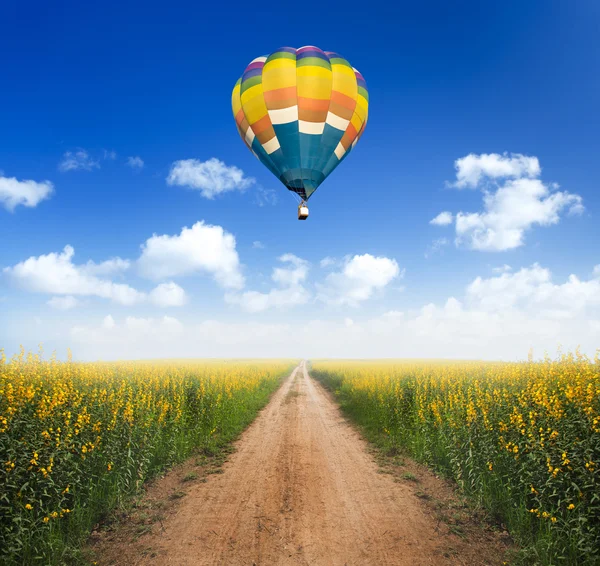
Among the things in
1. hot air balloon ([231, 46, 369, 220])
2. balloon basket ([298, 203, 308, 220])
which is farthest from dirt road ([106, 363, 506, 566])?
hot air balloon ([231, 46, 369, 220])

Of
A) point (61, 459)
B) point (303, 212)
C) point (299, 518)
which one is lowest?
point (299, 518)

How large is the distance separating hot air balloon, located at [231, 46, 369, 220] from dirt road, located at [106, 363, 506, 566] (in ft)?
34.2

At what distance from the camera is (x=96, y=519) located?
19.1 feet

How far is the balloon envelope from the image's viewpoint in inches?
550

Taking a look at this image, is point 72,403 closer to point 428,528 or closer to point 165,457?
point 165,457

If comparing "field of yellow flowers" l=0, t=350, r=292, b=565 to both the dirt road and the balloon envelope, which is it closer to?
the dirt road

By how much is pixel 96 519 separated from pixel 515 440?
303 inches

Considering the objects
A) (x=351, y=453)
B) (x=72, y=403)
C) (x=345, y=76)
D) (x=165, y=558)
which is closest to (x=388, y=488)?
(x=351, y=453)

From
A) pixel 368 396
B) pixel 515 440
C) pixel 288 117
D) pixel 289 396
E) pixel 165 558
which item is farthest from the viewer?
pixel 289 396

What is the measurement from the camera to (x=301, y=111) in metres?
14.0

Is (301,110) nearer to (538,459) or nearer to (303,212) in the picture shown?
(303,212)

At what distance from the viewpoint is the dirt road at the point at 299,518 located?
201 inches

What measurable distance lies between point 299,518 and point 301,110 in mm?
13922

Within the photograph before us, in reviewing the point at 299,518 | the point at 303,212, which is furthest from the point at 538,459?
the point at 303,212
